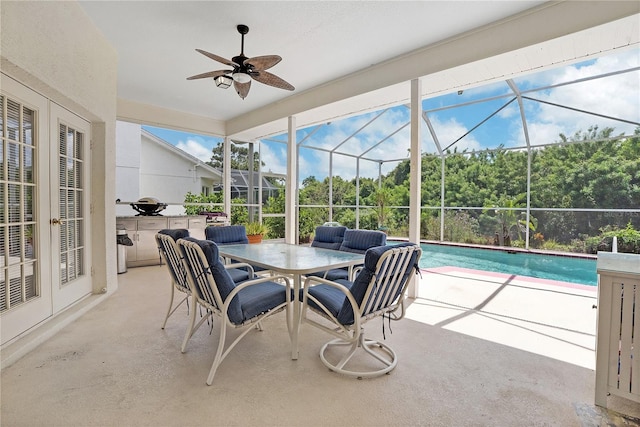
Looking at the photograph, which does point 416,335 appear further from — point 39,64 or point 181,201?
point 181,201

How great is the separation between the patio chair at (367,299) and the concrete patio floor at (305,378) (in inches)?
4.7

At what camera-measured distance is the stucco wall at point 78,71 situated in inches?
87.0

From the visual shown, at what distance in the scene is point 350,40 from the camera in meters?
3.56

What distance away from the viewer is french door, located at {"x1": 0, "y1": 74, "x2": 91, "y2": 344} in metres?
2.37

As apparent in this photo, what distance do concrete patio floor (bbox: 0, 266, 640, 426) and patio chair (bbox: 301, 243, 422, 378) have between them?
120 mm

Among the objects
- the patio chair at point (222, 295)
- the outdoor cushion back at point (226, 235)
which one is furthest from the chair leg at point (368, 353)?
the outdoor cushion back at point (226, 235)

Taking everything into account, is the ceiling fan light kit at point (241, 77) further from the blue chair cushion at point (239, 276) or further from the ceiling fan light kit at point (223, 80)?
the blue chair cushion at point (239, 276)

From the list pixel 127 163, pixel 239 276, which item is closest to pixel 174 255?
pixel 239 276

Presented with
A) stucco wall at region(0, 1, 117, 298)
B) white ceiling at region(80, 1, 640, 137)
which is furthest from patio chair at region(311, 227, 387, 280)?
stucco wall at region(0, 1, 117, 298)

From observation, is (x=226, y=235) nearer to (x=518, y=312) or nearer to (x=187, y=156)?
(x=518, y=312)

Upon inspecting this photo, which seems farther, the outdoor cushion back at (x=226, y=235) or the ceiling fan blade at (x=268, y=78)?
the outdoor cushion back at (x=226, y=235)

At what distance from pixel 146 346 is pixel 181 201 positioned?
4.91 metres

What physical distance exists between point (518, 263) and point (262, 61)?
6.77 m

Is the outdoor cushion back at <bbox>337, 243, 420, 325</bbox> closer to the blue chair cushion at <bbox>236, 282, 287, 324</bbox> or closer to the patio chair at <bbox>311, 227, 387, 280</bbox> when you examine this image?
the blue chair cushion at <bbox>236, 282, 287, 324</bbox>
